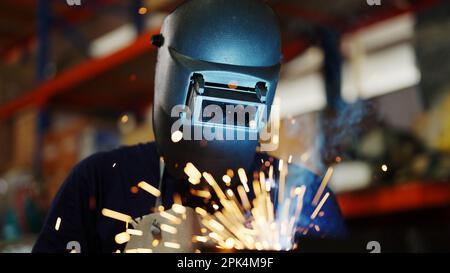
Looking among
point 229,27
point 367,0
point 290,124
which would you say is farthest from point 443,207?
point 229,27

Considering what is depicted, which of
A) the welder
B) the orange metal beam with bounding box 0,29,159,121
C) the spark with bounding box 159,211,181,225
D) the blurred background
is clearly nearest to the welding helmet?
the welder

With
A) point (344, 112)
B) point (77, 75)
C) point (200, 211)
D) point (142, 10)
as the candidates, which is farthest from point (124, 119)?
point (200, 211)

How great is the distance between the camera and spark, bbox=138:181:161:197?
114cm

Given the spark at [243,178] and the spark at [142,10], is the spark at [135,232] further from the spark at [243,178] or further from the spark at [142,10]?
the spark at [142,10]

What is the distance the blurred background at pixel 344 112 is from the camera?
201 centimetres

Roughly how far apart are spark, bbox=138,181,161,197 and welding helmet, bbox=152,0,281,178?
0.05 metres

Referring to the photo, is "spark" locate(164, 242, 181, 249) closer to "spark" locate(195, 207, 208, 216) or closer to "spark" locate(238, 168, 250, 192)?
"spark" locate(195, 207, 208, 216)

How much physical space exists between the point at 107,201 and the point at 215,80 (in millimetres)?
290

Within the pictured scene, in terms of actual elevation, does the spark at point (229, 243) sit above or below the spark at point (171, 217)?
below

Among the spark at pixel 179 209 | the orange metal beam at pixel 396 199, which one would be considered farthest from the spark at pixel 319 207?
the orange metal beam at pixel 396 199

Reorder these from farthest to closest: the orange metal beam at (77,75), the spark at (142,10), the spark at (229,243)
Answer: the spark at (142,10), the orange metal beam at (77,75), the spark at (229,243)

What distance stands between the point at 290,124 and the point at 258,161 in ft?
3.56

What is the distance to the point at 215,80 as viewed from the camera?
107cm

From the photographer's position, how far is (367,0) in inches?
97.9
